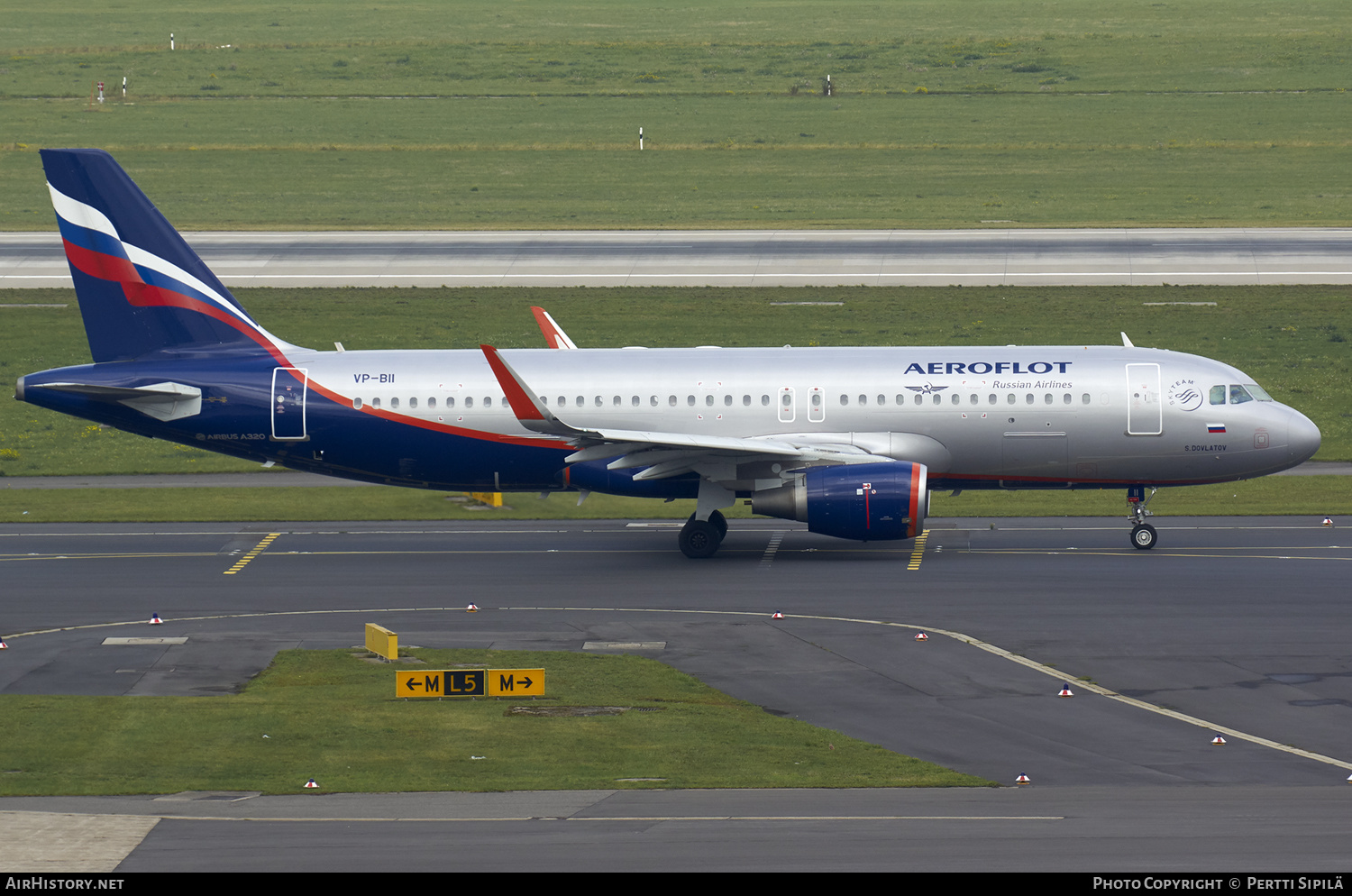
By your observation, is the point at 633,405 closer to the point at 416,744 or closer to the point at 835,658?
the point at 835,658

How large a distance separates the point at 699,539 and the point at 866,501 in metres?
4.48

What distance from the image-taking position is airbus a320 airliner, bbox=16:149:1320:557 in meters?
39.6

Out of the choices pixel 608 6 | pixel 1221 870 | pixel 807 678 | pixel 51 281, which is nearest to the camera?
pixel 1221 870

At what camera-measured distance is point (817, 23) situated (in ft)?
508

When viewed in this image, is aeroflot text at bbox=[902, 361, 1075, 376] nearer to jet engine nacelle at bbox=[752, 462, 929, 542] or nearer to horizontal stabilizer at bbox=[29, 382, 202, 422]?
jet engine nacelle at bbox=[752, 462, 929, 542]

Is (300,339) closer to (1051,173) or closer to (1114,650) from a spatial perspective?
(1114,650)

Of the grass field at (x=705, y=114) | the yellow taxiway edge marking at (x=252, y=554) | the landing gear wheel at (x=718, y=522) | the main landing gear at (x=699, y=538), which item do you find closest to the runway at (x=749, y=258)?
the grass field at (x=705, y=114)

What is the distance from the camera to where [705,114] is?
117 m

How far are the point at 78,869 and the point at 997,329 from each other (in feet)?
160

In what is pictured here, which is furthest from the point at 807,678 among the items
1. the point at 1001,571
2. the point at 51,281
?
the point at 51,281

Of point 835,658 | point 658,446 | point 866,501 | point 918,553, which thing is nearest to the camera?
point 835,658

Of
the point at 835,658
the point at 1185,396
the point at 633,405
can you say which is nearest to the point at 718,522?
the point at 633,405

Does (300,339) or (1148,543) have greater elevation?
(300,339)
